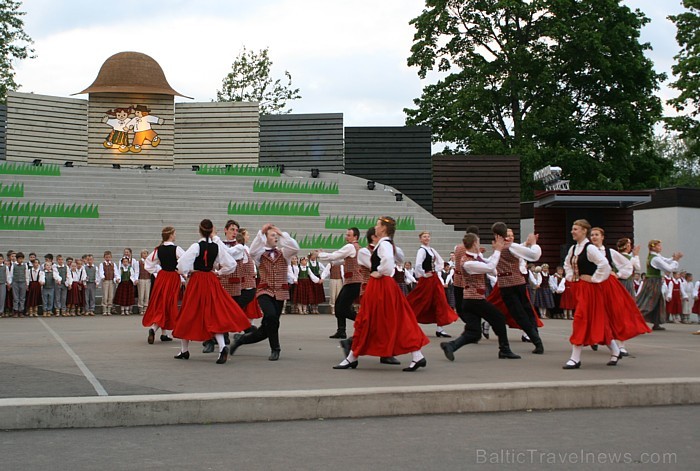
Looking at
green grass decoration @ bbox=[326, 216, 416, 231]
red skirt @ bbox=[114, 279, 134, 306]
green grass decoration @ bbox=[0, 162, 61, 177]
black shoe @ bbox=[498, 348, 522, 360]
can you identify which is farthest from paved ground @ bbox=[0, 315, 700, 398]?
green grass decoration @ bbox=[0, 162, 61, 177]

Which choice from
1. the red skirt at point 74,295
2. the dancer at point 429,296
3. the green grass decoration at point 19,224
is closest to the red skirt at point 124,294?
the red skirt at point 74,295

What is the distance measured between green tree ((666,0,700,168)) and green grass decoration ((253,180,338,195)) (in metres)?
13.8

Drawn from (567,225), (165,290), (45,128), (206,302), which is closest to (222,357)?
(206,302)

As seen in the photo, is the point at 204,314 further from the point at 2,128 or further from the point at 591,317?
the point at 2,128

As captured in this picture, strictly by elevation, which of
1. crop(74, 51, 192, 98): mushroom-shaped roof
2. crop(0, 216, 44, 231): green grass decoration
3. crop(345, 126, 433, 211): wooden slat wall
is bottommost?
crop(0, 216, 44, 231): green grass decoration

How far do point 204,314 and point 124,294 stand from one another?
12218mm

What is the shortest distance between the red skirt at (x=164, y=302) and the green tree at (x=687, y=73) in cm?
2501

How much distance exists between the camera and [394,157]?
110 ft

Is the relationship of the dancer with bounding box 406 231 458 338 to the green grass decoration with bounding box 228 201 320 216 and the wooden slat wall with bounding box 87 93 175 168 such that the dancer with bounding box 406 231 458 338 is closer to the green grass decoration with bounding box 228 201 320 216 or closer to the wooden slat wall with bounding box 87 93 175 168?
the green grass decoration with bounding box 228 201 320 216

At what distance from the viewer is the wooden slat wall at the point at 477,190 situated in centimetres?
3108

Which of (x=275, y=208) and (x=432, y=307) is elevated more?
(x=275, y=208)

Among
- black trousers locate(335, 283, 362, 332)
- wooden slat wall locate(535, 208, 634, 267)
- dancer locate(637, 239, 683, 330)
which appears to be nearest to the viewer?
black trousers locate(335, 283, 362, 332)

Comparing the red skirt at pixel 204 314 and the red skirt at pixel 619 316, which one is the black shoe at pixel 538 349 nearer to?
the red skirt at pixel 619 316

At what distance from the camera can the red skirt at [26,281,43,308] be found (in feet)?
67.2
